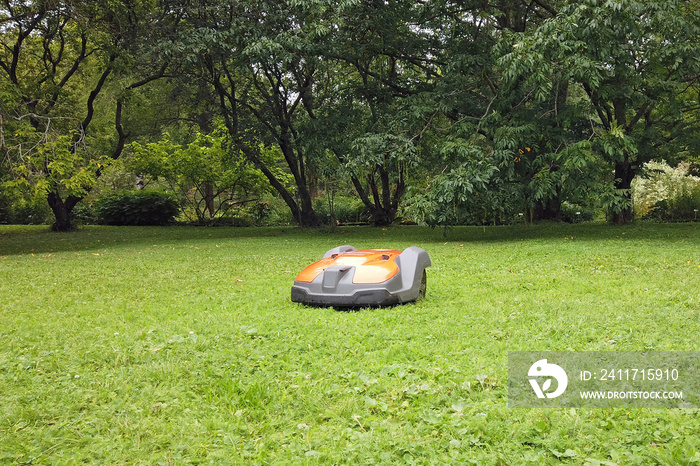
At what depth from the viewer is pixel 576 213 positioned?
76.1ft

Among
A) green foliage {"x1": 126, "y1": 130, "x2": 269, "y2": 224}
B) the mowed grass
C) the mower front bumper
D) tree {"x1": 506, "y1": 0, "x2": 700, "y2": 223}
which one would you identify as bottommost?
the mowed grass

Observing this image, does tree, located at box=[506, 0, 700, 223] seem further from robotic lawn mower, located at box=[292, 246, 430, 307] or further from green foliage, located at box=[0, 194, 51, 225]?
green foliage, located at box=[0, 194, 51, 225]

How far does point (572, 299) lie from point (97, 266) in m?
8.92

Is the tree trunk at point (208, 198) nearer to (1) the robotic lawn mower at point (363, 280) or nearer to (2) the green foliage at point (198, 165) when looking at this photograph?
(2) the green foliage at point (198, 165)

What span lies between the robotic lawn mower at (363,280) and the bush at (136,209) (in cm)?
2163

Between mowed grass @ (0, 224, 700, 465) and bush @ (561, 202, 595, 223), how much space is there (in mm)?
14559

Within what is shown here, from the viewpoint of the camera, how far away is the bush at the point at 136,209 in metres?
26.2

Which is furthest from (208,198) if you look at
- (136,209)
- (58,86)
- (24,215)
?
(58,86)

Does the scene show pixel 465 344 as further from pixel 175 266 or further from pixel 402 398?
pixel 175 266

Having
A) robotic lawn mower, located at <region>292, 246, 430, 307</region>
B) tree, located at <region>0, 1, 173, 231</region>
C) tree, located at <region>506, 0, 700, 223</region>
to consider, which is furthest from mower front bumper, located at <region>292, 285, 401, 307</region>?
tree, located at <region>0, 1, 173, 231</region>

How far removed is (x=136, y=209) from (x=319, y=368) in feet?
79.3

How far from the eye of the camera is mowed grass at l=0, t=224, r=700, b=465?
9.78 ft

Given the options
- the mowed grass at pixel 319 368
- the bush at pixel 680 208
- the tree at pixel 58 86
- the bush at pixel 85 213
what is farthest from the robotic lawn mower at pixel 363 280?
the bush at pixel 85 213

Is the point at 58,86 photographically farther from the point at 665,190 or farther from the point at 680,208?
the point at 665,190
